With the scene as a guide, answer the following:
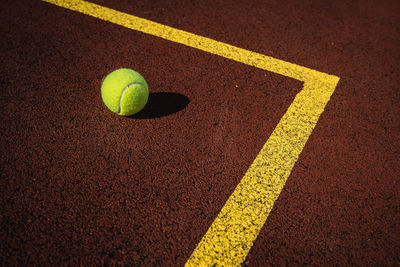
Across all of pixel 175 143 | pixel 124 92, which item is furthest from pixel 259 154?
pixel 124 92

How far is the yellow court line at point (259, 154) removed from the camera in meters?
1.82

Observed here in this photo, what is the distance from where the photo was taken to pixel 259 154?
2312 millimetres

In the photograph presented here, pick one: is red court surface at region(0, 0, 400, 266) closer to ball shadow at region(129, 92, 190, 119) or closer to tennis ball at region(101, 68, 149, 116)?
ball shadow at region(129, 92, 190, 119)

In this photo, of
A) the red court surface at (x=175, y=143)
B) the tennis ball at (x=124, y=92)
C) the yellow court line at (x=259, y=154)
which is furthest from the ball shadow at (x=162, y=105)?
the yellow court line at (x=259, y=154)

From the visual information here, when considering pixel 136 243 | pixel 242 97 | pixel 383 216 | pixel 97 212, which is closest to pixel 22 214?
pixel 97 212

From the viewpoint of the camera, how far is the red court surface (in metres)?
1.83

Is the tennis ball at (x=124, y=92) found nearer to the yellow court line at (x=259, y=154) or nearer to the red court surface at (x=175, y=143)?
the red court surface at (x=175, y=143)

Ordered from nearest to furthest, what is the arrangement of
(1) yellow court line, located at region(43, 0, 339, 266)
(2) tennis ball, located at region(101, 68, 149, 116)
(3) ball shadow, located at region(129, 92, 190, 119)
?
(1) yellow court line, located at region(43, 0, 339, 266) < (2) tennis ball, located at region(101, 68, 149, 116) < (3) ball shadow, located at region(129, 92, 190, 119)

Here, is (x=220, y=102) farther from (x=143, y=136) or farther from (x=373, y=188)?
(x=373, y=188)

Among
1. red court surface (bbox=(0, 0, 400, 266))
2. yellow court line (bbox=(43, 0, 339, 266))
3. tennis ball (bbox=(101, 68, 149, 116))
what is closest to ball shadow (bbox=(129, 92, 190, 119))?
red court surface (bbox=(0, 0, 400, 266))

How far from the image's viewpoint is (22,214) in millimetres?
1821

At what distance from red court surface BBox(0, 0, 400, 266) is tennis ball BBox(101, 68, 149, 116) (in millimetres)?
147

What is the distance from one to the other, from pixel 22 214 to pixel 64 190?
0.85 feet

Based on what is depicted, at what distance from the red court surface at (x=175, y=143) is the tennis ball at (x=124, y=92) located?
147mm
